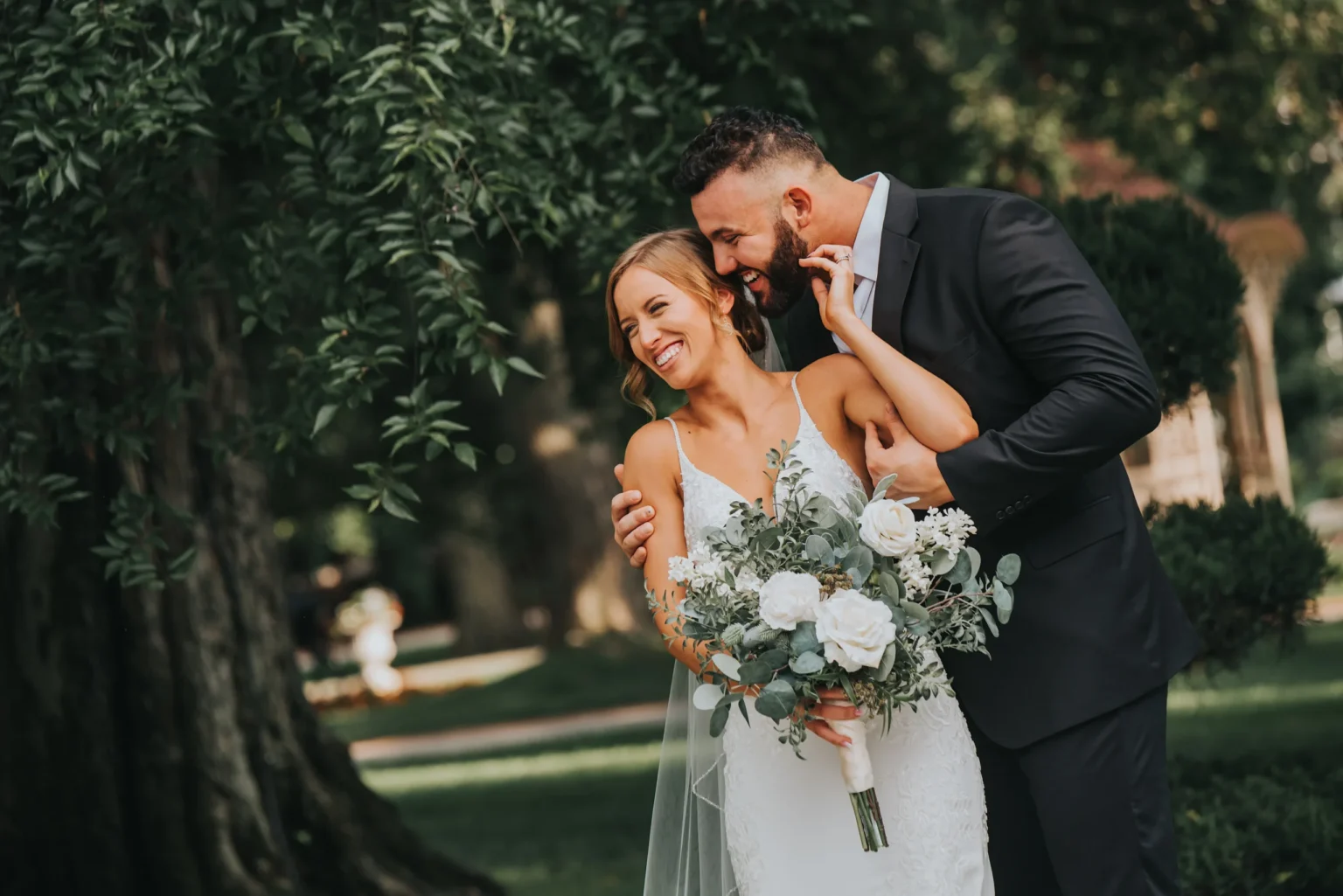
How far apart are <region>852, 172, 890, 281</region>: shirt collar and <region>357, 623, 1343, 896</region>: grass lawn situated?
3141 millimetres

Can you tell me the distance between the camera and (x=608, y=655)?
61.6 feet

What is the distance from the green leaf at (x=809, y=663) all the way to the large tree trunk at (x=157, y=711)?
359 cm

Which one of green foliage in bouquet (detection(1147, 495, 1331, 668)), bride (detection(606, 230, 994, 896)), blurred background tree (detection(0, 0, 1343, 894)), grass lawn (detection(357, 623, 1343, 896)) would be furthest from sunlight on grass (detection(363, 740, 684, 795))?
bride (detection(606, 230, 994, 896))

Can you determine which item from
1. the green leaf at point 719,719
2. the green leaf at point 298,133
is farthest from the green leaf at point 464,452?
the green leaf at point 719,719

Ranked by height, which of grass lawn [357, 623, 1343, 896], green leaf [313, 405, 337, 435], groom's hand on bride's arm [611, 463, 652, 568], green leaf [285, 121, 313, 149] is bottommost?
grass lawn [357, 623, 1343, 896]

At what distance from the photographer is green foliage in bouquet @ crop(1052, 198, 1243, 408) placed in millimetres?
5688

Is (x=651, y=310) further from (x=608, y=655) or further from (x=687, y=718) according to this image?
(x=608, y=655)

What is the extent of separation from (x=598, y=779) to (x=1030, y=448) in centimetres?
815

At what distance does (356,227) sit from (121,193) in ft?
2.44

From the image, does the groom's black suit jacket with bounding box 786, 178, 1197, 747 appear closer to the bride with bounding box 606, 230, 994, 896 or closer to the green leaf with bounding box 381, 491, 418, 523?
the bride with bounding box 606, 230, 994, 896

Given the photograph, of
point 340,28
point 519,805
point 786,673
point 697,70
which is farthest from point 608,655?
point 786,673

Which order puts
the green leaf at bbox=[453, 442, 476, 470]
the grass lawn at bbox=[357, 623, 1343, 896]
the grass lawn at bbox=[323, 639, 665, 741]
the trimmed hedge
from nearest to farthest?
1. the green leaf at bbox=[453, 442, 476, 470]
2. the trimmed hedge
3. the grass lawn at bbox=[357, 623, 1343, 896]
4. the grass lawn at bbox=[323, 639, 665, 741]

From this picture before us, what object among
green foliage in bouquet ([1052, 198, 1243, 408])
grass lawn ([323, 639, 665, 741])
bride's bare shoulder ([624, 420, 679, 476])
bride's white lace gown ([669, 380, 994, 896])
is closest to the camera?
bride's white lace gown ([669, 380, 994, 896])

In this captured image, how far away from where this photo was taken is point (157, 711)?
258 inches
